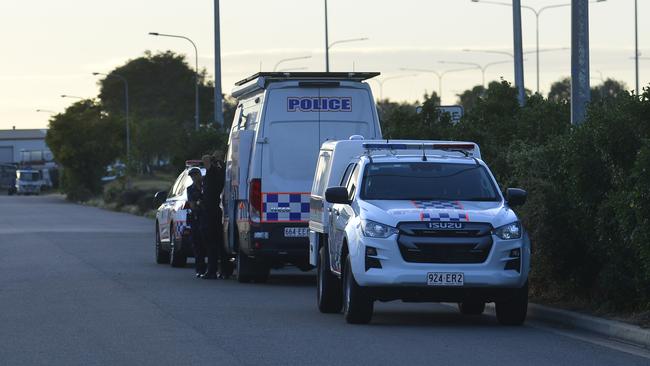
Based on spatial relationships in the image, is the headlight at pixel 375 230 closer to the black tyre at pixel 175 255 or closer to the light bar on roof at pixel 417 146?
the light bar on roof at pixel 417 146

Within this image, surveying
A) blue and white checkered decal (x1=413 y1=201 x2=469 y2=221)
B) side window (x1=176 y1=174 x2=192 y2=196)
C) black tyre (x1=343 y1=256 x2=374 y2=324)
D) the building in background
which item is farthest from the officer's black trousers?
the building in background

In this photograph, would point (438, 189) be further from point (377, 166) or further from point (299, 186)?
point (299, 186)

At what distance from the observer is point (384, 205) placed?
15297 mm

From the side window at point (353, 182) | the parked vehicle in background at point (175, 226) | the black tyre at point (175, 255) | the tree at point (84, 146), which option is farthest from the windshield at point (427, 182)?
the tree at point (84, 146)

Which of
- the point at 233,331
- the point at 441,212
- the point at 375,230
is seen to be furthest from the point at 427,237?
the point at 233,331

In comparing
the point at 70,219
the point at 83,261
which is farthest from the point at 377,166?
the point at 70,219

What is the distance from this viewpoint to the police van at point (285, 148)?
2073cm

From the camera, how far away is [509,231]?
14969mm

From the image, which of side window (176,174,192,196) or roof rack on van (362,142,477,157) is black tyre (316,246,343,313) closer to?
roof rack on van (362,142,477,157)

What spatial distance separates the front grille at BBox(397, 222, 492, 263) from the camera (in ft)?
48.3

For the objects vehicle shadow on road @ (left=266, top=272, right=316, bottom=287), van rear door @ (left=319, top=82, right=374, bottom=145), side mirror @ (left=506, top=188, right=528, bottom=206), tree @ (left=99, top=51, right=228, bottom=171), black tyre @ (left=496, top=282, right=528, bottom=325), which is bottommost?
vehicle shadow on road @ (left=266, top=272, right=316, bottom=287)

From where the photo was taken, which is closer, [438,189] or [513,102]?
[438,189]

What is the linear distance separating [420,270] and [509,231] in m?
1.04

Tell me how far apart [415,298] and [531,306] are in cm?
228
